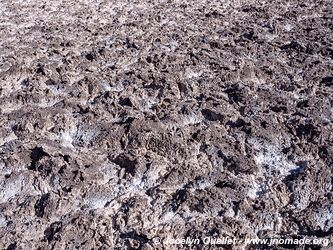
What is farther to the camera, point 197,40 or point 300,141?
point 197,40

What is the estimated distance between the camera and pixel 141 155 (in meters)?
3.32

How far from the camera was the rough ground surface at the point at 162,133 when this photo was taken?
2.81 m

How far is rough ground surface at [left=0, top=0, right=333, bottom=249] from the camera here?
2.81 meters

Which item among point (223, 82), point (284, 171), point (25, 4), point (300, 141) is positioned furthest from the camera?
point (25, 4)

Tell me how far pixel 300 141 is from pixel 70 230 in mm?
1809

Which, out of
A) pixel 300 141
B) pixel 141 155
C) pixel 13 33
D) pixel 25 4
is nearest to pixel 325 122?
pixel 300 141

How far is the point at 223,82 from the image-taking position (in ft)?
14.5

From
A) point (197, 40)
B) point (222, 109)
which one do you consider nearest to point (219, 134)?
point (222, 109)

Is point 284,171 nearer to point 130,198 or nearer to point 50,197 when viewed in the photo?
point 130,198

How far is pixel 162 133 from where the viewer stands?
3529mm

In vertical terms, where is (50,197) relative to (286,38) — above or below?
above

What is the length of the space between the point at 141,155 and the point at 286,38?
2904 mm

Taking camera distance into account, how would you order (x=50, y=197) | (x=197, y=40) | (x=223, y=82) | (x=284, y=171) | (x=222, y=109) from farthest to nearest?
(x=197, y=40) → (x=223, y=82) → (x=222, y=109) → (x=284, y=171) → (x=50, y=197)

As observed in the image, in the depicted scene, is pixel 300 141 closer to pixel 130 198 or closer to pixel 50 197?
pixel 130 198
